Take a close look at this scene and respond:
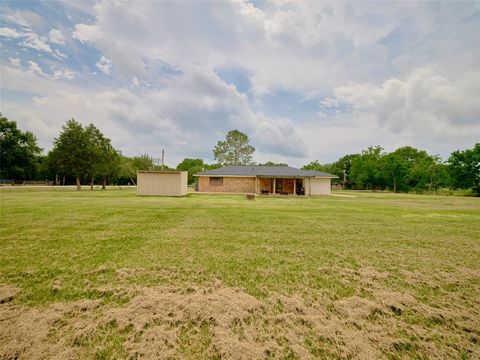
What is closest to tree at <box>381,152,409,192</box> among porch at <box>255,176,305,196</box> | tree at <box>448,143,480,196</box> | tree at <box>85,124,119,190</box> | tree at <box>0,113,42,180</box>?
tree at <box>448,143,480,196</box>

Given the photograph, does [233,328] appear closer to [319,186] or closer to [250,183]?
[250,183]

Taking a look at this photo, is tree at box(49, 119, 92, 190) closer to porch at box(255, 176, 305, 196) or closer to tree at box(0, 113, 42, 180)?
tree at box(0, 113, 42, 180)

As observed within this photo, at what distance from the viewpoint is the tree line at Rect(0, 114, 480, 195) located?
29.2 meters

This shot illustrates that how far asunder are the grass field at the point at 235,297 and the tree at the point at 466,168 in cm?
4380

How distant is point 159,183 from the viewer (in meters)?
19.7

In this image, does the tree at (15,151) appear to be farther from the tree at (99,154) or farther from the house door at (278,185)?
the house door at (278,185)

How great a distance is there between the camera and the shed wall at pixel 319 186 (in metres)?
27.5

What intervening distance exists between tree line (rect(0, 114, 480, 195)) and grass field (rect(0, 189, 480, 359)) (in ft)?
94.5

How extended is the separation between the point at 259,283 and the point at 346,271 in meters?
1.68

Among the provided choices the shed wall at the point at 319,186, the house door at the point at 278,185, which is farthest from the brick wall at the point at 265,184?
the shed wall at the point at 319,186

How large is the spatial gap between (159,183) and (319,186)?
63.0 feet

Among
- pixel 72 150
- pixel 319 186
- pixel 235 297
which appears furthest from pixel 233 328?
pixel 72 150

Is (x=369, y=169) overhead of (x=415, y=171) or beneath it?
overhead

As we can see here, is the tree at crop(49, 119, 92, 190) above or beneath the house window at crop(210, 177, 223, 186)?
above
